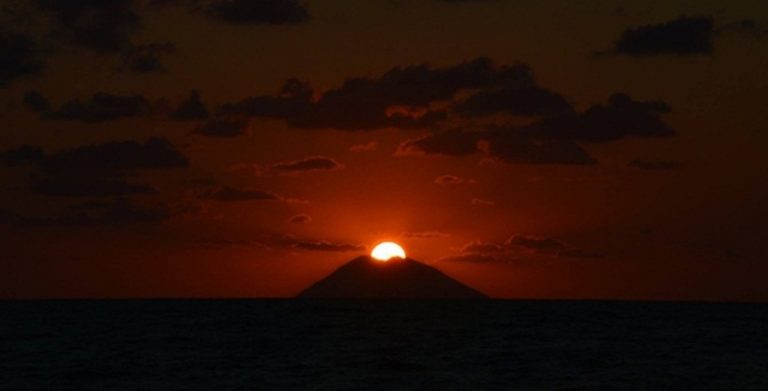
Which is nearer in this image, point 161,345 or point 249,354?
point 249,354

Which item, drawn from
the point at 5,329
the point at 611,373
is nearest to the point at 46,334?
the point at 5,329

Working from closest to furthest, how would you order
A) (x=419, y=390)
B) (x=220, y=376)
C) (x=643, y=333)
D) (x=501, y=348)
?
(x=419, y=390)
(x=220, y=376)
(x=501, y=348)
(x=643, y=333)

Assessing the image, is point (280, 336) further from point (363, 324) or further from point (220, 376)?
point (220, 376)

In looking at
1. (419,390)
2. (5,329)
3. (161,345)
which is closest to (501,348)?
(161,345)

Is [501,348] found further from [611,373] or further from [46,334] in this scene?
[46,334]

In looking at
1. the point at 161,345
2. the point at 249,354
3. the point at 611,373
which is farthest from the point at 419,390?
the point at 161,345

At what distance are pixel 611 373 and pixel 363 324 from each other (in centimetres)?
7871

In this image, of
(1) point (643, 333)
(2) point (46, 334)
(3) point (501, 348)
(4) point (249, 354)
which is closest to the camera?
(4) point (249, 354)

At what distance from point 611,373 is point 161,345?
1634 inches

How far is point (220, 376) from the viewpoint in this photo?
7344cm

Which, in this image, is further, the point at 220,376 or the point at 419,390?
the point at 220,376

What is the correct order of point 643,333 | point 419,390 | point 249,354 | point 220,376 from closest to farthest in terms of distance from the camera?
point 419,390 < point 220,376 < point 249,354 < point 643,333

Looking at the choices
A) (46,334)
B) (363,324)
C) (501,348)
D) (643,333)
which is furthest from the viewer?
(363,324)

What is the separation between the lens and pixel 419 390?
65.6m
